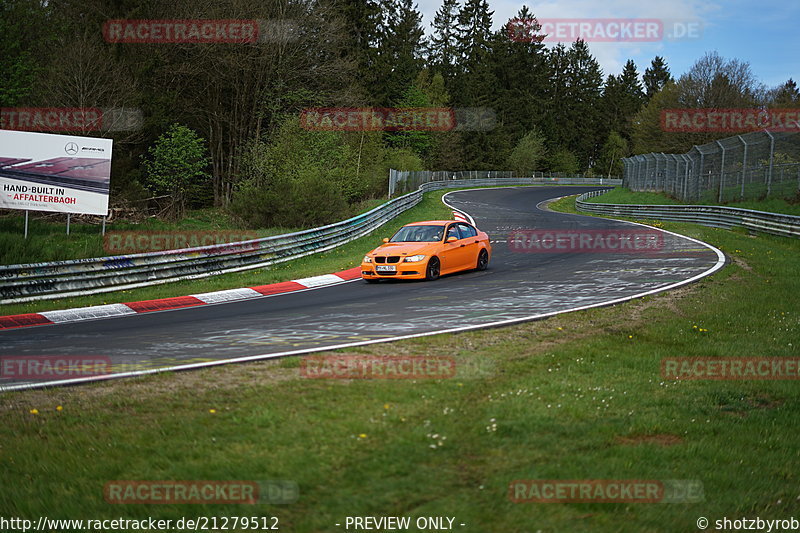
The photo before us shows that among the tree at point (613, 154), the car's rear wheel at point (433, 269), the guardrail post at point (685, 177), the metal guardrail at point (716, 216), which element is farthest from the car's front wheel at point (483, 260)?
the tree at point (613, 154)

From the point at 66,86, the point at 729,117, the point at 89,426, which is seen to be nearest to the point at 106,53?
the point at 66,86

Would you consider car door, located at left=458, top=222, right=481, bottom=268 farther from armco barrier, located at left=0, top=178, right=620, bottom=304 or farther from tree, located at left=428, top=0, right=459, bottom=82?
tree, located at left=428, top=0, right=459, bottom=82

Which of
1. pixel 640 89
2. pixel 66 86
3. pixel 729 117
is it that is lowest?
pixel 66 86

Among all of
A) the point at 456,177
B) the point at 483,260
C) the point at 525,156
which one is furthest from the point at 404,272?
the point at 525,156

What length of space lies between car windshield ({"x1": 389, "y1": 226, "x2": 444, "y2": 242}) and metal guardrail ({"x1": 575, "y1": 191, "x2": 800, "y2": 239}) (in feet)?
45.1

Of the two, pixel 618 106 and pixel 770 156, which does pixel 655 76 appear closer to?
pixel 618 106

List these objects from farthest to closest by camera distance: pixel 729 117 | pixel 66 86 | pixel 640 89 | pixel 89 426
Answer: pixel 640 89
pixel 729 117
pixel 66 86
pixel 89 426

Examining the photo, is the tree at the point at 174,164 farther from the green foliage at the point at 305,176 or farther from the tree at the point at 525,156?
the tree at the point at 525,156

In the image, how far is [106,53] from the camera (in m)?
36.7

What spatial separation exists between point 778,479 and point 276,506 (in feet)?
11.9

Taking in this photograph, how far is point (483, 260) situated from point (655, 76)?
133 meters

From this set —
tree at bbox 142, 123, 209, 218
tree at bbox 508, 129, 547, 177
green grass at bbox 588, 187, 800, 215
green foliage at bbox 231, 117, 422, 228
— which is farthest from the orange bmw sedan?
tree at bbox 508, 129, 547, 177

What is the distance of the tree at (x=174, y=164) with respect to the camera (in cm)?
3681

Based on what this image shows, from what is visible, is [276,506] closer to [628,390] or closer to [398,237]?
[628,390]
